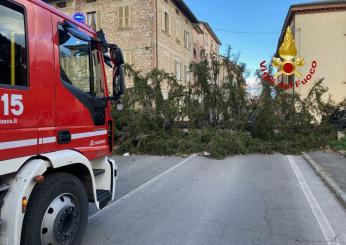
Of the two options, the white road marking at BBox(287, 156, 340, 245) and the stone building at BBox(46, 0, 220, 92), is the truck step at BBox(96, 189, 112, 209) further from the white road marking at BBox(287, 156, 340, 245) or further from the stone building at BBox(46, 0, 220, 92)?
the stone building at BBox(46, 0, 220, 92)

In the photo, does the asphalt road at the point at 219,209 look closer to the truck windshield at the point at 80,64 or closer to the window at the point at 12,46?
the truck windshield at the point at 80,64

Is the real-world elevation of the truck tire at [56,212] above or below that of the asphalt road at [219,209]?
above

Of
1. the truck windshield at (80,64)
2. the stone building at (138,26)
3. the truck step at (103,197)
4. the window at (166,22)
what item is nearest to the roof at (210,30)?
the window at (166,22)

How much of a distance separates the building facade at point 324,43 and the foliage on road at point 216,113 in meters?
9.95

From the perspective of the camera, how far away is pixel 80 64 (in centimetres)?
445

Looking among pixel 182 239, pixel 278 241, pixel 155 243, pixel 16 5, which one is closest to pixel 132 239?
pixel 155 243

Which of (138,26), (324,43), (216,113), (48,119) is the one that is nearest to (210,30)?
(138,26)

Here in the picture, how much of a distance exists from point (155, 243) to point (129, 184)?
367 centimetres

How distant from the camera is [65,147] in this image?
4.12 m

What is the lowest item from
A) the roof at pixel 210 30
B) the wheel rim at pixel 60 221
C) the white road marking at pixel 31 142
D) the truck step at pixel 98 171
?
the wheel rim at pixel 60 221

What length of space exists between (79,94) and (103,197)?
1.41m

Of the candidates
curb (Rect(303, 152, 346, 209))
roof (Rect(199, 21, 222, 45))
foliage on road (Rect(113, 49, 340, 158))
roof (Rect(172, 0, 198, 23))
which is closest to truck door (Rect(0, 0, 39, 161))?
curb (Rect(303, 152, 346, 209))

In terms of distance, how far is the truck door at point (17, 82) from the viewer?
3275 mm

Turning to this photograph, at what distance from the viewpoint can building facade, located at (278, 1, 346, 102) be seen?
2422 centimetres
